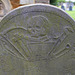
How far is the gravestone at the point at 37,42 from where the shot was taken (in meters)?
1.85

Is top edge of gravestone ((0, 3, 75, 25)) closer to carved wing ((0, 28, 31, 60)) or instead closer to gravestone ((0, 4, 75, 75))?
gravestone ((0, 4, 75, 75))

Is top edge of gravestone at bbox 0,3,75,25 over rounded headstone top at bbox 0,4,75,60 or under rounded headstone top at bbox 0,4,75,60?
over

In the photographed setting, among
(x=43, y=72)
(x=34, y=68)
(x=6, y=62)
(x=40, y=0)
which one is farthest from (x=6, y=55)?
(x=40, y=0)

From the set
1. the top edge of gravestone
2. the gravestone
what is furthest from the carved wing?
the top edge of gravestone

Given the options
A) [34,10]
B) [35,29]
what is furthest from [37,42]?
[34,10]

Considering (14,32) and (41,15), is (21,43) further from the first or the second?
(41,15)

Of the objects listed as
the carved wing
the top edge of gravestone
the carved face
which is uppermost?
the top edge of gravestone

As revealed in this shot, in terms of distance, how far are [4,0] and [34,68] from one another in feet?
9.60

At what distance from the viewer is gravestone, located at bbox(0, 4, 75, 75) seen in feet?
6.06

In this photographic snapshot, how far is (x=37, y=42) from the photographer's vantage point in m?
Result: 1.94

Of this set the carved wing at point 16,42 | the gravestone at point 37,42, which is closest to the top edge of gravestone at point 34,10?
the gravestone at point 37,42

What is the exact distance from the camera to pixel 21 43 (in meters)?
1.94

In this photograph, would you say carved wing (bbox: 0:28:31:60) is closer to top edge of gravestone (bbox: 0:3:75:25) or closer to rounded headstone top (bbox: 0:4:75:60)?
rounded headstone top (bbox: 0:4:75:60)

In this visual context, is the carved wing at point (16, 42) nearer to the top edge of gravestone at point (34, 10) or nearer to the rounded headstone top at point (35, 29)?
the rounded headstone top at point (35, 29)
